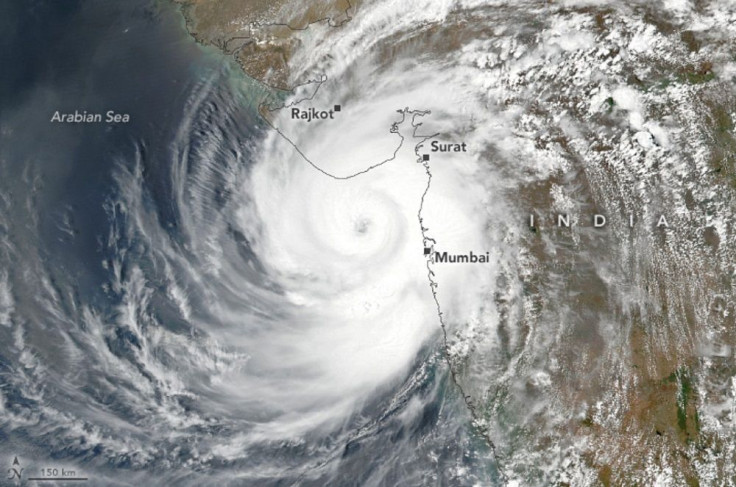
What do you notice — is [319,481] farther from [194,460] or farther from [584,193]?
[584,193]

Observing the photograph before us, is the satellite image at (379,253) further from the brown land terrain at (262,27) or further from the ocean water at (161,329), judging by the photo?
the brown land terrain at (262,27)

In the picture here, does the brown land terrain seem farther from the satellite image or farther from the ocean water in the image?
the ocean water

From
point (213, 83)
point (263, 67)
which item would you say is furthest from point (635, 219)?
point (213, 83)

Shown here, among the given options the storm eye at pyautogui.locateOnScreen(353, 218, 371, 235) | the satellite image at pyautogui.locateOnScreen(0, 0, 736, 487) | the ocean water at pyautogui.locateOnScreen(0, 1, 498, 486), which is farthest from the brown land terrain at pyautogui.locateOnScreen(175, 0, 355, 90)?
the storm eye at pyautogui.locateOnScreen(353, 218, 371, 235)

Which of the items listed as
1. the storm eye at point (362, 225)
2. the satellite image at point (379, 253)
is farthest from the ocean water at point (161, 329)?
the storm eye at point (362, 225)

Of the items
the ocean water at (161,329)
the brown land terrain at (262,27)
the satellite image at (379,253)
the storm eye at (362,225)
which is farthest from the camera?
the brown land terrain at (262,27)

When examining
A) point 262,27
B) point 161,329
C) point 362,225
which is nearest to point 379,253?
point 362,225
